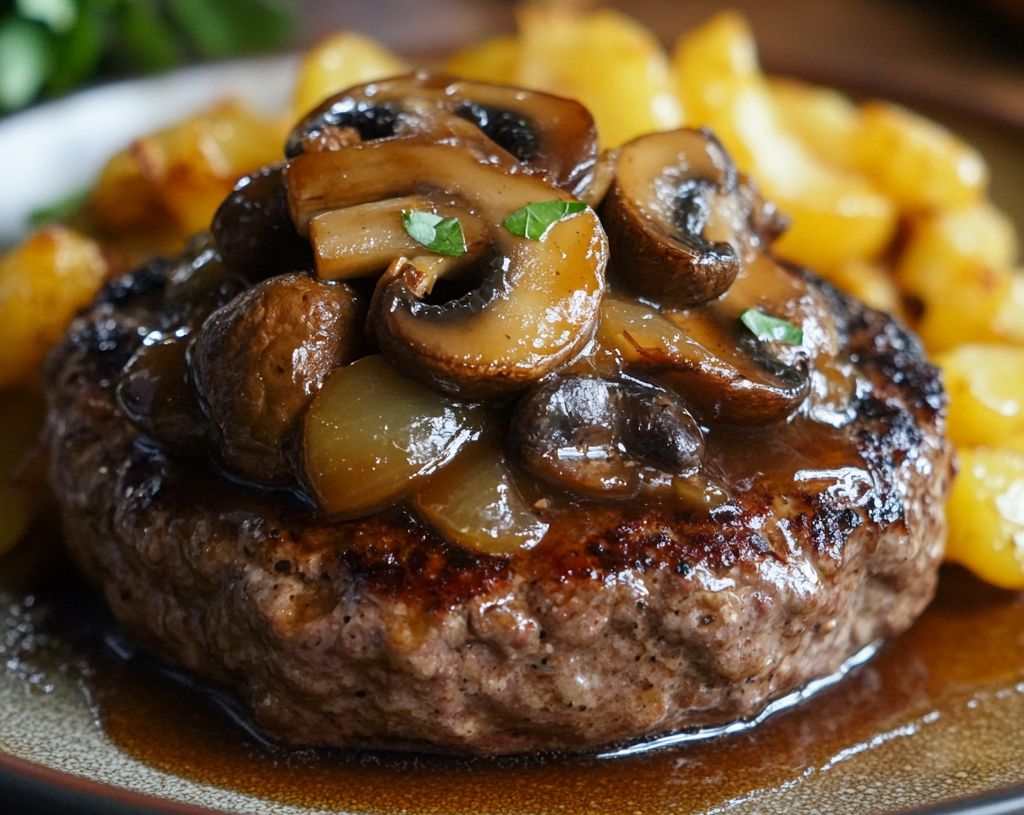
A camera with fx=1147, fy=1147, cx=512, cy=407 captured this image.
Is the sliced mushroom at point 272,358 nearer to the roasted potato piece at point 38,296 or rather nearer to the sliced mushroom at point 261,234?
the sliced mushroom at point 261,234

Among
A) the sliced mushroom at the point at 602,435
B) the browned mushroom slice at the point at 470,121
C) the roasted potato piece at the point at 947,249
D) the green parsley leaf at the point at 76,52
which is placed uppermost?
the browned mushroom slice at the point at 470,121

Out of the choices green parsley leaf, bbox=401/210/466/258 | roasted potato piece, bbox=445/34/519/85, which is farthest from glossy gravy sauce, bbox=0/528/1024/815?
roasted potato piece, bbox=445/34/519/85

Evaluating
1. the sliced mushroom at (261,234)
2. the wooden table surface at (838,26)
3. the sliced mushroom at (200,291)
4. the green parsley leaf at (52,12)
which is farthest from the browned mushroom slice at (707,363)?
the green parsley leaf at (52,12)

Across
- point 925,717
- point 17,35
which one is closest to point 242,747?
point 925,717

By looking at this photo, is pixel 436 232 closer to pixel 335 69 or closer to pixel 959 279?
pixel 335 69

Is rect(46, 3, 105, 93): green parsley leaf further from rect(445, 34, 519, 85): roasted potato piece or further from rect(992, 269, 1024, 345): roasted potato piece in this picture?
rect(992, 269, 1024, 345): roasted potato piece

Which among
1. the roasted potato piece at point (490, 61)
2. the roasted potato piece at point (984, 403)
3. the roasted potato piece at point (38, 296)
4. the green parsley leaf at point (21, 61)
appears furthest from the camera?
the green parsley leaf at point (21, 61)
